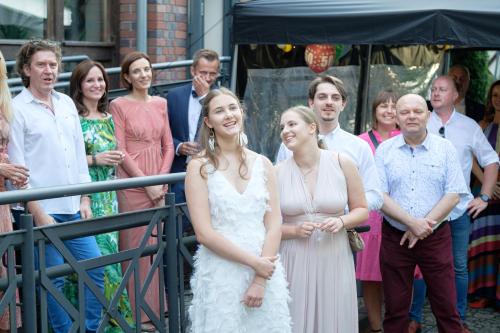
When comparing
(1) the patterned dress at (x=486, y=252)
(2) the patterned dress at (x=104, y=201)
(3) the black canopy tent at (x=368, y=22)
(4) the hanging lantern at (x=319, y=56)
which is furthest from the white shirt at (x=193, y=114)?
(1) the patterned dress at (x=486, y=252)

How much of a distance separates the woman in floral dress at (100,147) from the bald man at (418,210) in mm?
1647

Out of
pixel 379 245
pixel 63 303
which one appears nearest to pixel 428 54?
pixel 379 245

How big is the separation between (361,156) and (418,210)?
50 cm

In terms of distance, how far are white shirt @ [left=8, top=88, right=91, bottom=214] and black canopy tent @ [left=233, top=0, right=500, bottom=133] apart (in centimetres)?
216

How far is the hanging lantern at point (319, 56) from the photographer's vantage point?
714 centimetres

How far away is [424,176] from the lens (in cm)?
514

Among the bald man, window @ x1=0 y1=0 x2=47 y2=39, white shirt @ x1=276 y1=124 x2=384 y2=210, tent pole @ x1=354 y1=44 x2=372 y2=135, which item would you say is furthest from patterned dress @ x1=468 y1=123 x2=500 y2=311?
window @ x1=0 y1=0 x2=47 y2=39

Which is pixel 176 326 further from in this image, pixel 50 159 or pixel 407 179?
pixel 407 179

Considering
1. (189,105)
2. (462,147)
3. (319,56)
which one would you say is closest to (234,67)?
(319,56)

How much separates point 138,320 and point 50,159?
3.34ft

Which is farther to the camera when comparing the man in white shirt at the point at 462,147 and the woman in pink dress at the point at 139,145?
the man in white shirt at the point at 462,147

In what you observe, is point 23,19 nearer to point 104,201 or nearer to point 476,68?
point 104,201

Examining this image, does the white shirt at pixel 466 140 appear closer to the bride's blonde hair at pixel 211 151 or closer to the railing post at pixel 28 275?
the bride's blonde hair at pixel 211 151

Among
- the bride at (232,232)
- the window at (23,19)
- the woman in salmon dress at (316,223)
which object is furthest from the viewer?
the window at (23,19)
